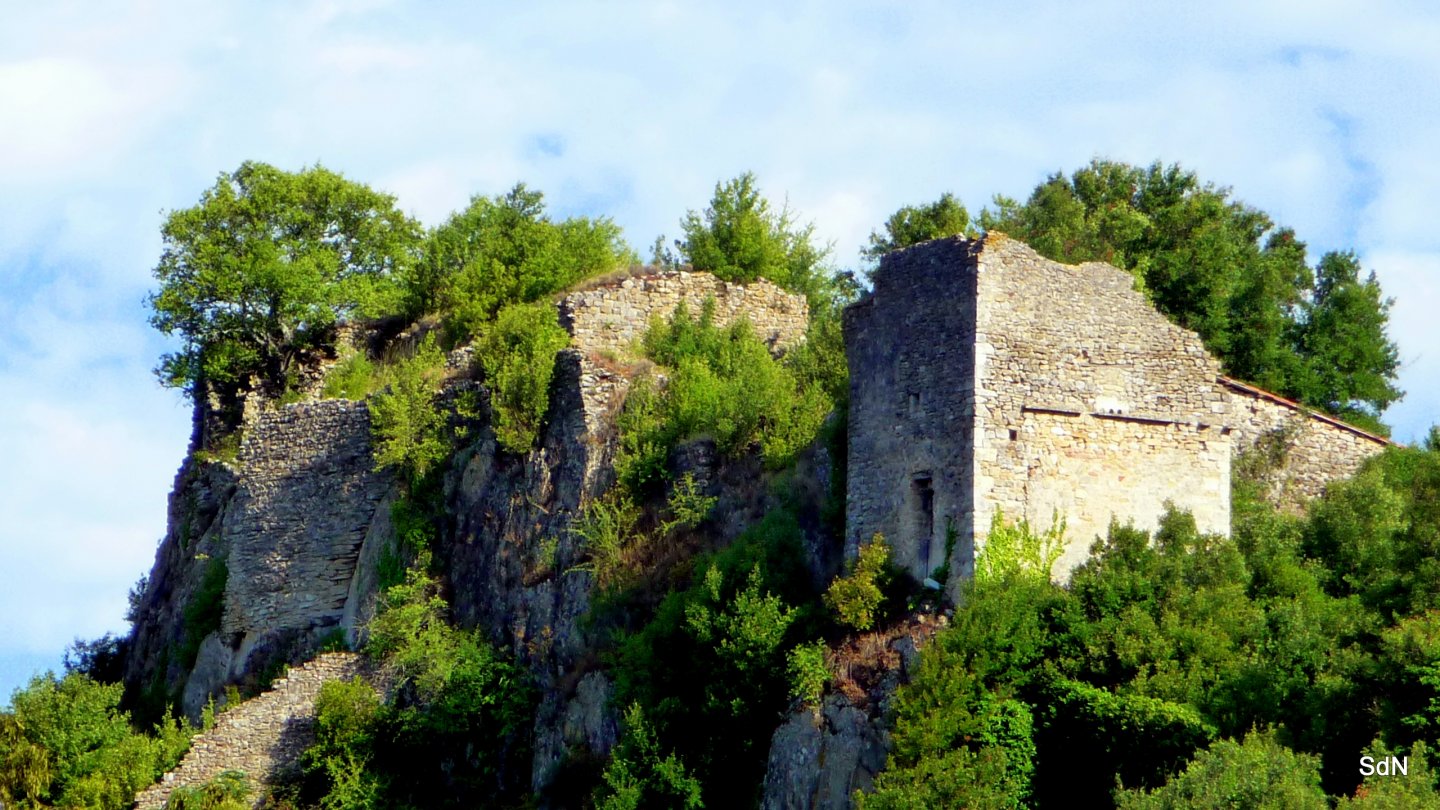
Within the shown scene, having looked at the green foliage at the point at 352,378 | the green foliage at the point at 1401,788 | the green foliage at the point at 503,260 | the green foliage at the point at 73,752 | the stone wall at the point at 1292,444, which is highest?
the green foliage at the point at 503,260

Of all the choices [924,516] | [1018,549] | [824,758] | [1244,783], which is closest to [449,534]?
[924,516]

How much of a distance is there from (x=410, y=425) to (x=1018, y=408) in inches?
460

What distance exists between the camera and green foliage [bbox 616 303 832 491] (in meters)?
33.1

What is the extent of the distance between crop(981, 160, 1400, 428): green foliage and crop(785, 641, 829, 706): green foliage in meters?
7.96

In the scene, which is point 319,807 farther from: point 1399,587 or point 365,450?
point 1399,587

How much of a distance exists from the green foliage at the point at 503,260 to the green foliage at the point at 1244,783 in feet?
55.7

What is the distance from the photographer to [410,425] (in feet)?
124

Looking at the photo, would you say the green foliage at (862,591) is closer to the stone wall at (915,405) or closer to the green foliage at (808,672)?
the stone wall at (915,405)

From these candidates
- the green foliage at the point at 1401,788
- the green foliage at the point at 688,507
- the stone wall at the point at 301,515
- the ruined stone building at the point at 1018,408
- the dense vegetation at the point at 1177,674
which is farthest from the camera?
the stone wall at the point at 301,515

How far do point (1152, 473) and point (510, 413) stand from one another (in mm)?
10101

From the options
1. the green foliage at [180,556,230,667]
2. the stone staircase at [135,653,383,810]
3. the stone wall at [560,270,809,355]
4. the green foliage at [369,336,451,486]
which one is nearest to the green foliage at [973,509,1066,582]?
the stone wall at [560,270,809,355]

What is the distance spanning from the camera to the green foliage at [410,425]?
3753cm

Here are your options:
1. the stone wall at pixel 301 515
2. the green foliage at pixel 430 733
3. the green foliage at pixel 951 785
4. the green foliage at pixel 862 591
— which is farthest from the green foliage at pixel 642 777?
the stone wall at pixel 301 515

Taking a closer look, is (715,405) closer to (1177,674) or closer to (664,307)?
(664,307)
